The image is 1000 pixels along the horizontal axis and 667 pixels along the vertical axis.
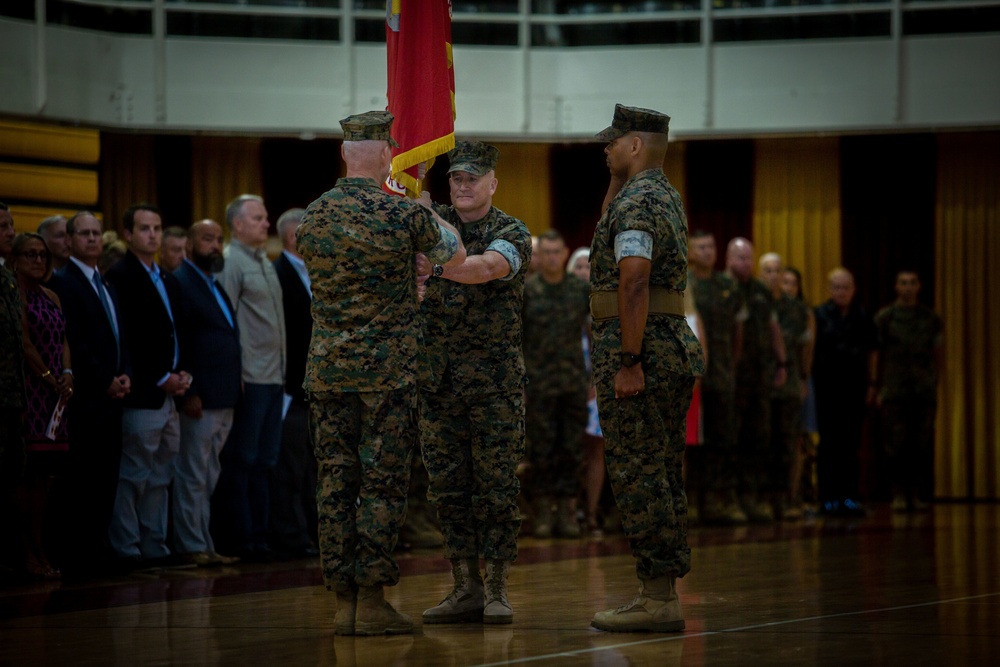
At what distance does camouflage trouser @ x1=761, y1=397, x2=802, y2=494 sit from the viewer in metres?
10.2

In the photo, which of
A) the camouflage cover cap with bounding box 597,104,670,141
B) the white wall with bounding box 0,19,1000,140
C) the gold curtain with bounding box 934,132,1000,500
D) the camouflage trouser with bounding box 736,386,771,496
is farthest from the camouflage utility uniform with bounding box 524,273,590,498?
the gold curtain with bounding box 934,132,1000,500

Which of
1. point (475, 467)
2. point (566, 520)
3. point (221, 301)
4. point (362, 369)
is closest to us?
point (362, 369)

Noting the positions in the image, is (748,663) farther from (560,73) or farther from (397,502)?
(560,73)

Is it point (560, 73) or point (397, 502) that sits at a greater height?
point (560, 73)

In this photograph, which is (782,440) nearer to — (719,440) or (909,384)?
(719,440)

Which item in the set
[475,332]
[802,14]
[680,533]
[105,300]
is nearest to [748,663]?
[680,533]

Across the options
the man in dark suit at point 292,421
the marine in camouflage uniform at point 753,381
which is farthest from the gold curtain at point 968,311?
the man in dark suit at point 292,421

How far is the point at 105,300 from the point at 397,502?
3.07m

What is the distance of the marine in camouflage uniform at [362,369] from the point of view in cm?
449

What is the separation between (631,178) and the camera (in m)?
4.85

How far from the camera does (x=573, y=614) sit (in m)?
5.05

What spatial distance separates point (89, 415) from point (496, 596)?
111 inches

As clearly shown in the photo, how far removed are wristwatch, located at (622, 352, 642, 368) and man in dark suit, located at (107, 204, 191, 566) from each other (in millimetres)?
3185

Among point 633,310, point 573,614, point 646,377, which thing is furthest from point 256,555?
point 633,310
